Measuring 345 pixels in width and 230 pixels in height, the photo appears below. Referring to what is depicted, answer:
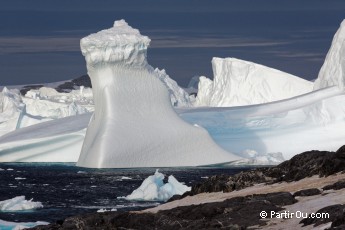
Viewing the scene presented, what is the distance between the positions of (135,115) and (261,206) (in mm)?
32148

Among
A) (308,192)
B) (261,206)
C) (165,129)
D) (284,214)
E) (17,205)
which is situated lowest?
(284,214)

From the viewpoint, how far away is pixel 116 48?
1788 inches

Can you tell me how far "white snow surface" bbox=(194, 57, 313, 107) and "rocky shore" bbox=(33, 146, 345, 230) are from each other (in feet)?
143

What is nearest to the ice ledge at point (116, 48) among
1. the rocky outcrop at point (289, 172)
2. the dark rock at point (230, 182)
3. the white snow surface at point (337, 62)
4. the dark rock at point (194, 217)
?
the white snow surface at point (337, 62)

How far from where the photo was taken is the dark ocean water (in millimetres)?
27998

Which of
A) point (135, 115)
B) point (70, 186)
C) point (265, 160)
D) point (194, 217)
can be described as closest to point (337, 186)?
point (194, 217)

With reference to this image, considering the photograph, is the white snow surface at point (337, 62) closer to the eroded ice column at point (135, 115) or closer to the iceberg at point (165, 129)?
the iceberg at point (165, 129)

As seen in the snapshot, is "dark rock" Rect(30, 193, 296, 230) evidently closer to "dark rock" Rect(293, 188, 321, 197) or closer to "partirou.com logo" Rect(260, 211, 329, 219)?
"partirou.com logo" Rect(260, 211, 329, 219)

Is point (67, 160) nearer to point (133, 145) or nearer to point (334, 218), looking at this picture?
point (133, 145)

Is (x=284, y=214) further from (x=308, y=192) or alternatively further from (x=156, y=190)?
(x=156, y=190)

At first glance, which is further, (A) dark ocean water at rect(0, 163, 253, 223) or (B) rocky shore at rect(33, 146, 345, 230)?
(A) dark ocean water at rect(0, 163, 253, 223)

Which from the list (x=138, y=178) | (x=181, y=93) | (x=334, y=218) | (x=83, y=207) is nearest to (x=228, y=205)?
(x=334, y=218)

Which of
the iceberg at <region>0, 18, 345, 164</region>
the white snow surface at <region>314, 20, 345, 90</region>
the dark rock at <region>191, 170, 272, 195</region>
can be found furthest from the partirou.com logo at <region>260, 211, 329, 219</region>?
the white snow surface at <region>314, 20, 345, 90</region>

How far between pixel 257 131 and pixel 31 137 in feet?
41.5
